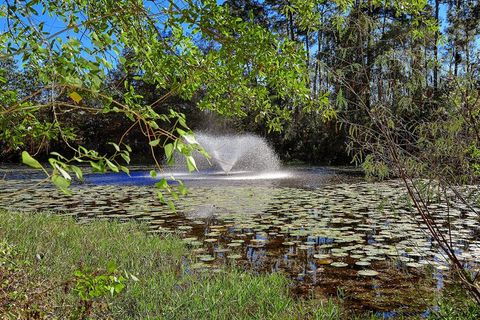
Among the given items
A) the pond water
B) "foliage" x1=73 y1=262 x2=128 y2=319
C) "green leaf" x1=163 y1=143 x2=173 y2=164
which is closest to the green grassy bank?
"foliage" x1=73 y1=262 x2=128 y2=319

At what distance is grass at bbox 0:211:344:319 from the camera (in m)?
2.53

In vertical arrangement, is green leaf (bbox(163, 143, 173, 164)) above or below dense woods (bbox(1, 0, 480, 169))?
below

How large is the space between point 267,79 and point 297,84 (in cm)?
33

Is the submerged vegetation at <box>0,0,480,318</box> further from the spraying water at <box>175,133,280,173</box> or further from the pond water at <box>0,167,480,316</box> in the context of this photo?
the spraying water at <box>175,133,280,173</box>

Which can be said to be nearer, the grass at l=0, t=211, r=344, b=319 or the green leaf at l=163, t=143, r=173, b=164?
the green leaf at l=163, t=143, r=173, b=164

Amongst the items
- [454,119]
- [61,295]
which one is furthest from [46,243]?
[454,119]

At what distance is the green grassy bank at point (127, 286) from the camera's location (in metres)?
2.18

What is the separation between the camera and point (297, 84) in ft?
9.46

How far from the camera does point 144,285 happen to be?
122 inches

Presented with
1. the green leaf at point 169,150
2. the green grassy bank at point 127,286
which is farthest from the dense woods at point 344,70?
the green grassy bank at point 127,286

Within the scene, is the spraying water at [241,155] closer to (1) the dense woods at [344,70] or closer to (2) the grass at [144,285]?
(2) the grass at [144,285]

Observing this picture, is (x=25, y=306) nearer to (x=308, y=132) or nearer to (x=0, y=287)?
(x=0, y=287)

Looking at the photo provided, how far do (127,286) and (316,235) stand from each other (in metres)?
2.82

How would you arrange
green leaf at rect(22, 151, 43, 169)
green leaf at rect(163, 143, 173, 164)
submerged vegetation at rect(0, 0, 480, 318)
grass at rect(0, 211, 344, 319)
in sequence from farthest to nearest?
grass at rect(0, 211, 344, 319), submerged vegetation at rect(0, 0, 480, 318), green leaf at rect(163, 143, 173, 164), green leaf at rect(22, 151, 43, 169)
